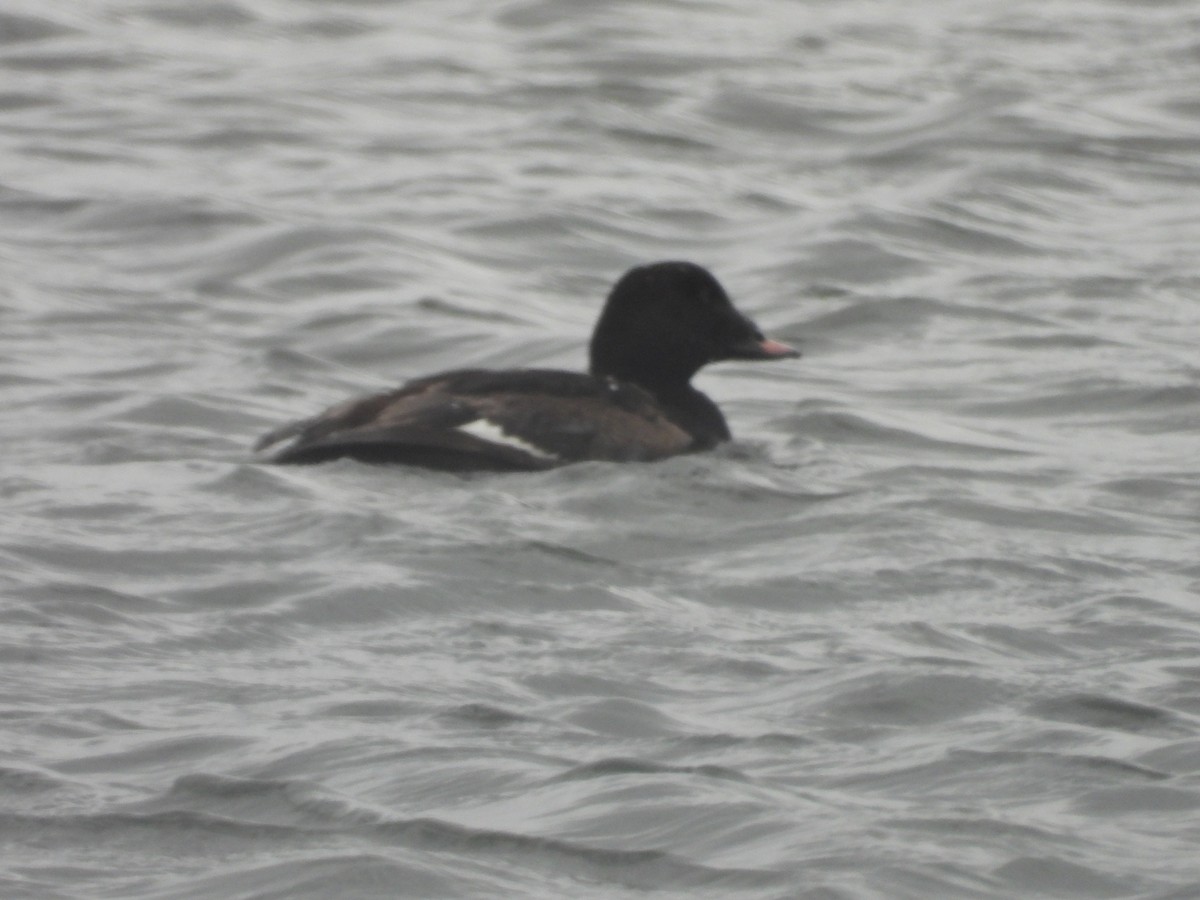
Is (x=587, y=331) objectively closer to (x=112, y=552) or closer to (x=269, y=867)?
(x=112, y=552)

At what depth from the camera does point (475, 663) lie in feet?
22.2

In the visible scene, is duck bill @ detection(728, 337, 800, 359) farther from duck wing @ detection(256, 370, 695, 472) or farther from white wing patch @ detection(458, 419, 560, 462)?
white wing patch @ detection(458, 419, 560, 462)

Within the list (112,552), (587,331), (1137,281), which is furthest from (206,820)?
(1137,281)

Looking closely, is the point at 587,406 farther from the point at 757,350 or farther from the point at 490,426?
the point at 757,350

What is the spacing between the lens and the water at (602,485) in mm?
5590

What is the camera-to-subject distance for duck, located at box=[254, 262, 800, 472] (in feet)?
29.6

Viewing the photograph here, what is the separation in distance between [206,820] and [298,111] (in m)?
11.6

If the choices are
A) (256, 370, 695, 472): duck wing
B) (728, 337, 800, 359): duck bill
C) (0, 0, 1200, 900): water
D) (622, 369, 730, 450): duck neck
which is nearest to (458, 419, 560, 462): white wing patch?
(256, 370, 695, 472): duck wing

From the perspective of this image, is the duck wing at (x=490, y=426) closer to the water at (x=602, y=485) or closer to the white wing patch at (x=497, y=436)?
the white wing patch at (x=497, y=436)

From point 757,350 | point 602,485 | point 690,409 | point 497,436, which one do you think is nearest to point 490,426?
point 497,436

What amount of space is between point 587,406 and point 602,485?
17.5 inches

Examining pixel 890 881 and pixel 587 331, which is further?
pixel 587 331

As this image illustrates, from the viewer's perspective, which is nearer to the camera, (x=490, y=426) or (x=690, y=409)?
(x=490, y=426)

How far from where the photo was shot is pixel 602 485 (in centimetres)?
903
